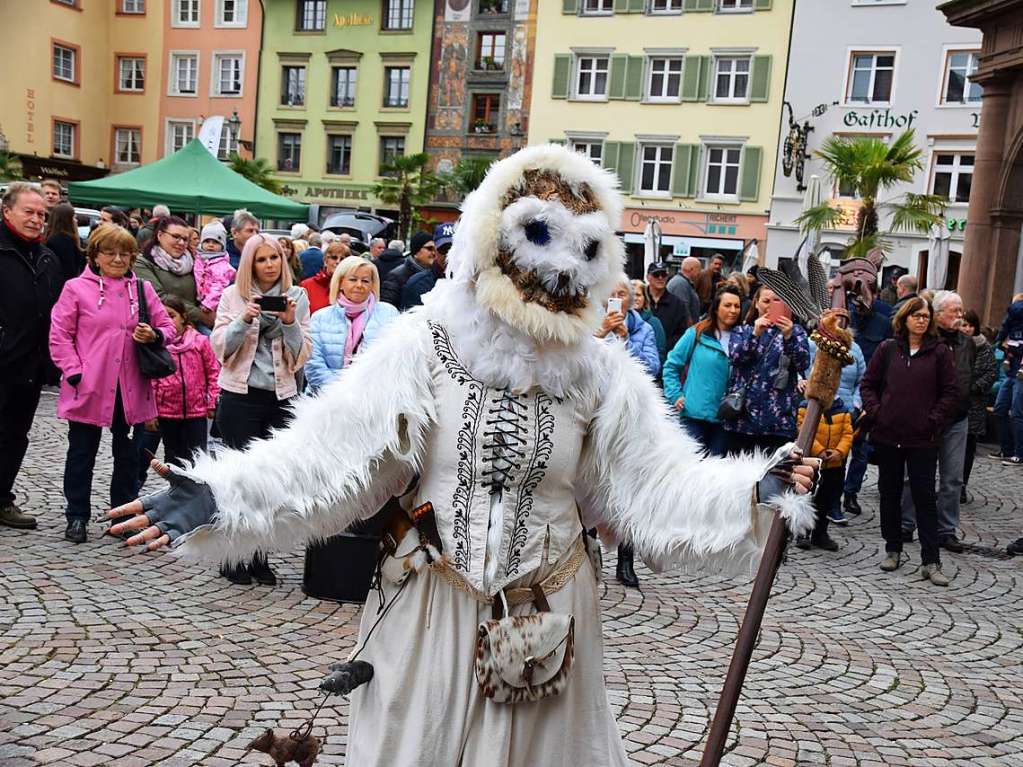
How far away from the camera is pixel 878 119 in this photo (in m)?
31.3

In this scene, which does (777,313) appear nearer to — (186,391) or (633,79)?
(186,391)

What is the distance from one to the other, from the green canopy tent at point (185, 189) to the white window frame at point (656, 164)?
20.6 m

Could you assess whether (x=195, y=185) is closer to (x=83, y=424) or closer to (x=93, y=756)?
(x=83, y=424)

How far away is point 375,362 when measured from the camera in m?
2.66

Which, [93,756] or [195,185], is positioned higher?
[195,185]

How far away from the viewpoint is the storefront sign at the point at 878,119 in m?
30.7

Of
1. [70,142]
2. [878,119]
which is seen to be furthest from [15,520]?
[70,142]

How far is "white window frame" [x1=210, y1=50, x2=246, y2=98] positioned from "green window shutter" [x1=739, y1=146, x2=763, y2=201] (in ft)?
68.3

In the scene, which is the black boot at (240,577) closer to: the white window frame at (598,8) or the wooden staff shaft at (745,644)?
the wooden staff shaft at (745,644)

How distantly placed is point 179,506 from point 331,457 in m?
0.40

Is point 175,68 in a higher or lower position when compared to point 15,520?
higher

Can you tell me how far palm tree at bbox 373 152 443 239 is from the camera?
3566 centimetres

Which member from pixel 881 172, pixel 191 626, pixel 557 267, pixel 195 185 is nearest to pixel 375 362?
pixel 557 267

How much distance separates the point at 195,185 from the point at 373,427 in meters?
14.2
